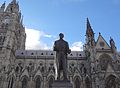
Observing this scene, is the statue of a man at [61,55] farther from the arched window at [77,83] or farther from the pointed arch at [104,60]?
the pointed arch at [104,60]

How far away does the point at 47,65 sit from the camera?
45.6 m

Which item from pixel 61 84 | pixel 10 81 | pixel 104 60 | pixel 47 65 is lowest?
pixel 10 81

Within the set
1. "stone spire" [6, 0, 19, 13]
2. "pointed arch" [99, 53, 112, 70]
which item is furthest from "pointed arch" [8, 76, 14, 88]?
"stone spire" [6, 0, 19, 13]

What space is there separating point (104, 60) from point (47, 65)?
1598 centimetres

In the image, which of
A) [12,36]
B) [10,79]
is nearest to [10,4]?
[12,36]

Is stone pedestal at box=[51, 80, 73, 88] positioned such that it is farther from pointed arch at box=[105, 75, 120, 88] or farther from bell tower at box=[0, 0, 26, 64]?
bell tower at box=[0, 0, 26, 64]

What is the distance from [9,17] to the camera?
163 feet

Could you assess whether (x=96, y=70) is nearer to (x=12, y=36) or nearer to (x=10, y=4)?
(x=12, y=36)

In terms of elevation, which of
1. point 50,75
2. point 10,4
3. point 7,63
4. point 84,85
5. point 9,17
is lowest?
point 84,85

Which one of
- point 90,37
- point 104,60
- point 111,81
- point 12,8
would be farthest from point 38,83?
point 12,8

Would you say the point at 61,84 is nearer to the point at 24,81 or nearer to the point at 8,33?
the point at 24,81

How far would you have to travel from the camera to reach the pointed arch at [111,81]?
3659cm

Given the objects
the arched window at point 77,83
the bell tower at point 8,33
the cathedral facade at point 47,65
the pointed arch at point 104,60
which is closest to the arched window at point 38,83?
the cathedral facade at point 47,65

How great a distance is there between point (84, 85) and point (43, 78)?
33.6ft
